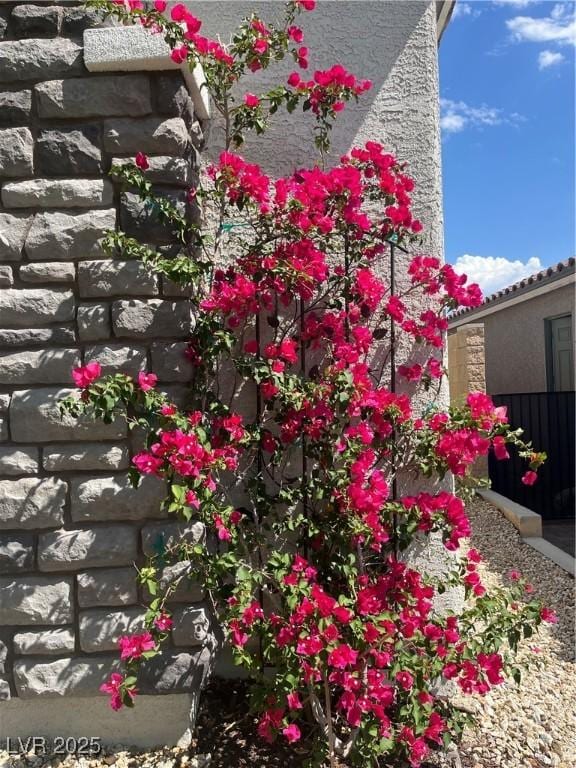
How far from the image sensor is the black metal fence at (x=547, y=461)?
634cm

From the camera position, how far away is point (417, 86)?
2785 mm

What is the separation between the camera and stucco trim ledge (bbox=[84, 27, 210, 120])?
2.26 meters

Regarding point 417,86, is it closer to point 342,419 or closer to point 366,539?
point 342,419

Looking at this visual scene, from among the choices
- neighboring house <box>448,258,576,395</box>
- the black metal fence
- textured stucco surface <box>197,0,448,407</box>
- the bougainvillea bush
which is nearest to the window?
neighboring house <box>448,258,576,395</box>

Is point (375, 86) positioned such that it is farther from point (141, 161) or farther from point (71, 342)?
point (71, 342)

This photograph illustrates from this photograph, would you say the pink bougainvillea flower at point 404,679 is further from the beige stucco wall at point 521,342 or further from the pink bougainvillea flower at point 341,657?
the beige stucco wall at point 521,342

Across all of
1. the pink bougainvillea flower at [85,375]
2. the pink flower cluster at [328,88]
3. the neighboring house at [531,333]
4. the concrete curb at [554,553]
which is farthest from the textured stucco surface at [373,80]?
the neighboring house at [531,333]

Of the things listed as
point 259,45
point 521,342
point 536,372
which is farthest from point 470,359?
point 259,45

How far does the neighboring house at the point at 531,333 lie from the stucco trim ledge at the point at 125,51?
4976 mm

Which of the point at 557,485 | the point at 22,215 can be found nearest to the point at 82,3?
the point at 22,215

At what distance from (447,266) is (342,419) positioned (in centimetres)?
92

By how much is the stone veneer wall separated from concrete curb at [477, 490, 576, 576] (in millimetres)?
3346

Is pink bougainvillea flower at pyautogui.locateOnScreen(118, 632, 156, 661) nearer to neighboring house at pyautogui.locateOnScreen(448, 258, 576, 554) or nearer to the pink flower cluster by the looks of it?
the pink flower cluster

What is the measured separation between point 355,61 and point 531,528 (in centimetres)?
421
